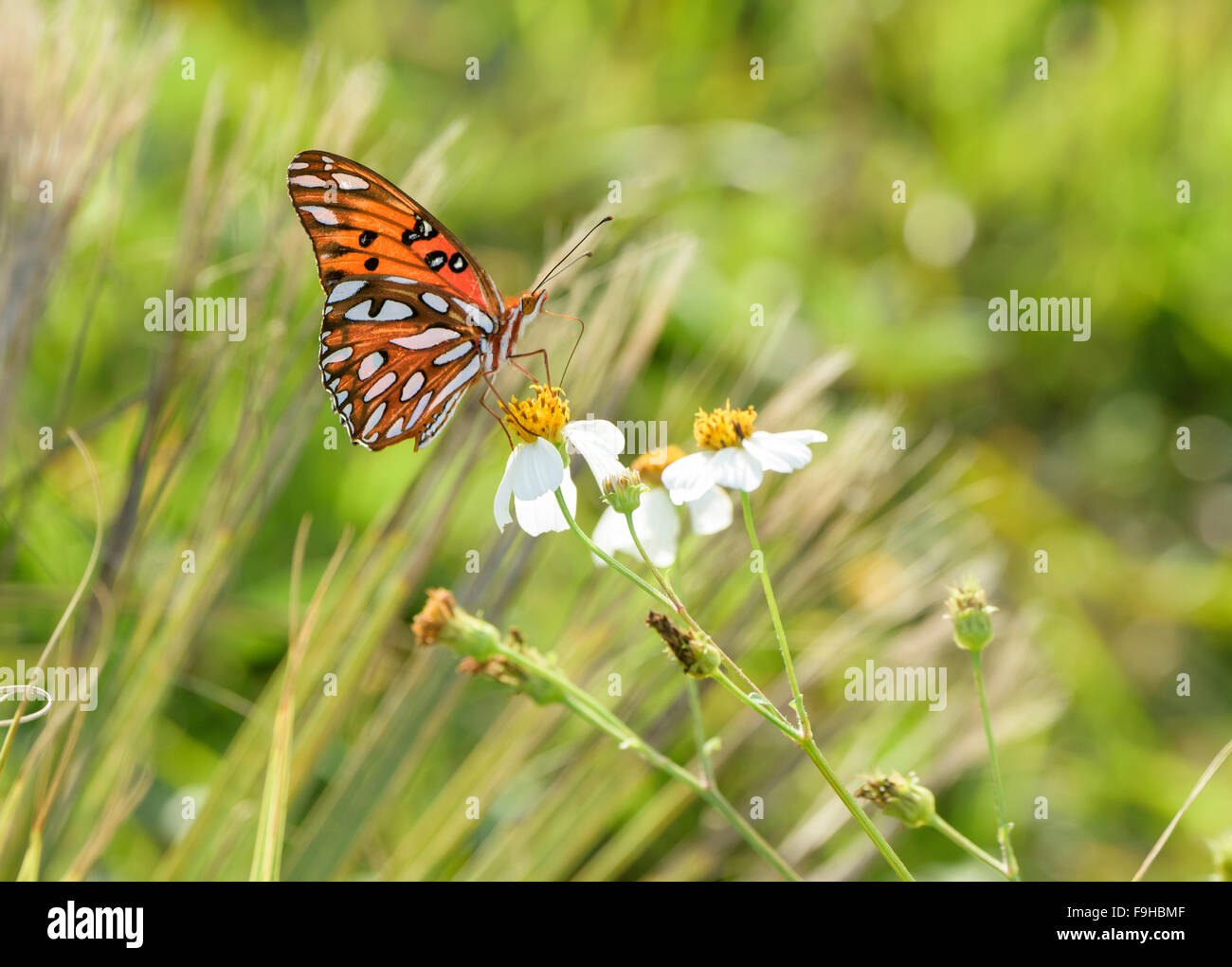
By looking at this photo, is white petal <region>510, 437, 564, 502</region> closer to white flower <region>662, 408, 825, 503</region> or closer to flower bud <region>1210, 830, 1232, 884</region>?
white flower <region>662, 408, 825, 503</region>

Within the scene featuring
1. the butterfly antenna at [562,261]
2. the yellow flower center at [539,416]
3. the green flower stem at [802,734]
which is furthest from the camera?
the butterfly antenna at [562,261]

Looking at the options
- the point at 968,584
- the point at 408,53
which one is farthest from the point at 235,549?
the point at 408,53

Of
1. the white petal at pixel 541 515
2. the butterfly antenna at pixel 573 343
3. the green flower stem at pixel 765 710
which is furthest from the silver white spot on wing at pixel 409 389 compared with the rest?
the green flower stem at pixel 765 710

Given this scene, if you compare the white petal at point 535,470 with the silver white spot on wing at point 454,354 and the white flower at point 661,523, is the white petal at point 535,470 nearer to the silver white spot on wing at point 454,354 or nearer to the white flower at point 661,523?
the white flower at point 661,523

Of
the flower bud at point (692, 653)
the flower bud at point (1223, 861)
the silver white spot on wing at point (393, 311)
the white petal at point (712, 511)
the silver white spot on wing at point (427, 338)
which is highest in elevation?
the silver white spot on wing at point (393, 311)

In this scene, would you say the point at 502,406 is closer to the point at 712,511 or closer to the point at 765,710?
the point at 712,511

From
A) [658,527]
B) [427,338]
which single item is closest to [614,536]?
[658,527]
